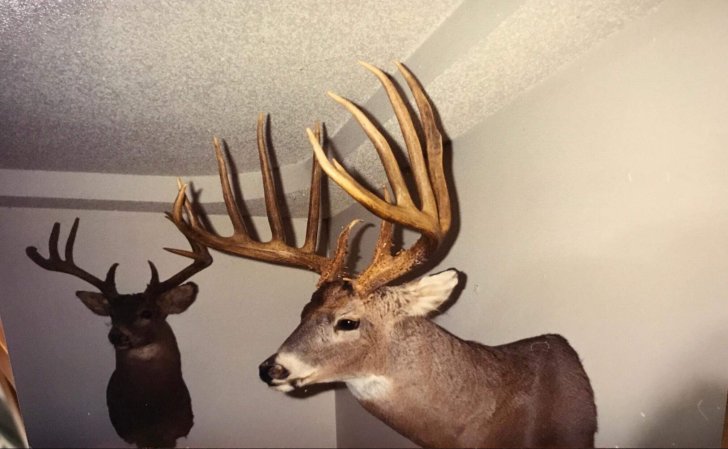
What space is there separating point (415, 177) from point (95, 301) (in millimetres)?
1113

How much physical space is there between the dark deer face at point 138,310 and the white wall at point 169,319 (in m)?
0.03

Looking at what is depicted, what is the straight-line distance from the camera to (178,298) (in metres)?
1.62

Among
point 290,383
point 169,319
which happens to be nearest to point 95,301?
point 169,319

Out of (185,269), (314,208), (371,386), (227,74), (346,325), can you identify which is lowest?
(371,386)

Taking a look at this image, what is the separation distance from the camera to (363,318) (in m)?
1.18

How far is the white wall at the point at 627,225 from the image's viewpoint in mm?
767

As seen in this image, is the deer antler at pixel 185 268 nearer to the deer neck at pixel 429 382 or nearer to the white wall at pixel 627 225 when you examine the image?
the deer neck at pixel 429 382

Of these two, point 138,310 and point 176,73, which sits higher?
point 176,73

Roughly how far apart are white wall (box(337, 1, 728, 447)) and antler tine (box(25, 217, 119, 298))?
1079 mm

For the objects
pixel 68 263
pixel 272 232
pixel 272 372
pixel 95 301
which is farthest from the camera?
pixel 95 301

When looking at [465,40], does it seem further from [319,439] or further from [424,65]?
[319,439]

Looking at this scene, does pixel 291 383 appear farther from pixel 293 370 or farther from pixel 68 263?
pixel 68 263

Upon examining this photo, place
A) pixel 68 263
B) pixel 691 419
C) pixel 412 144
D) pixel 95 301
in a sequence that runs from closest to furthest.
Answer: pixel 691 419
pixel 412 144
pixel 68 263
pixel 95 301

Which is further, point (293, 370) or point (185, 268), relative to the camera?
point (185, 268)
